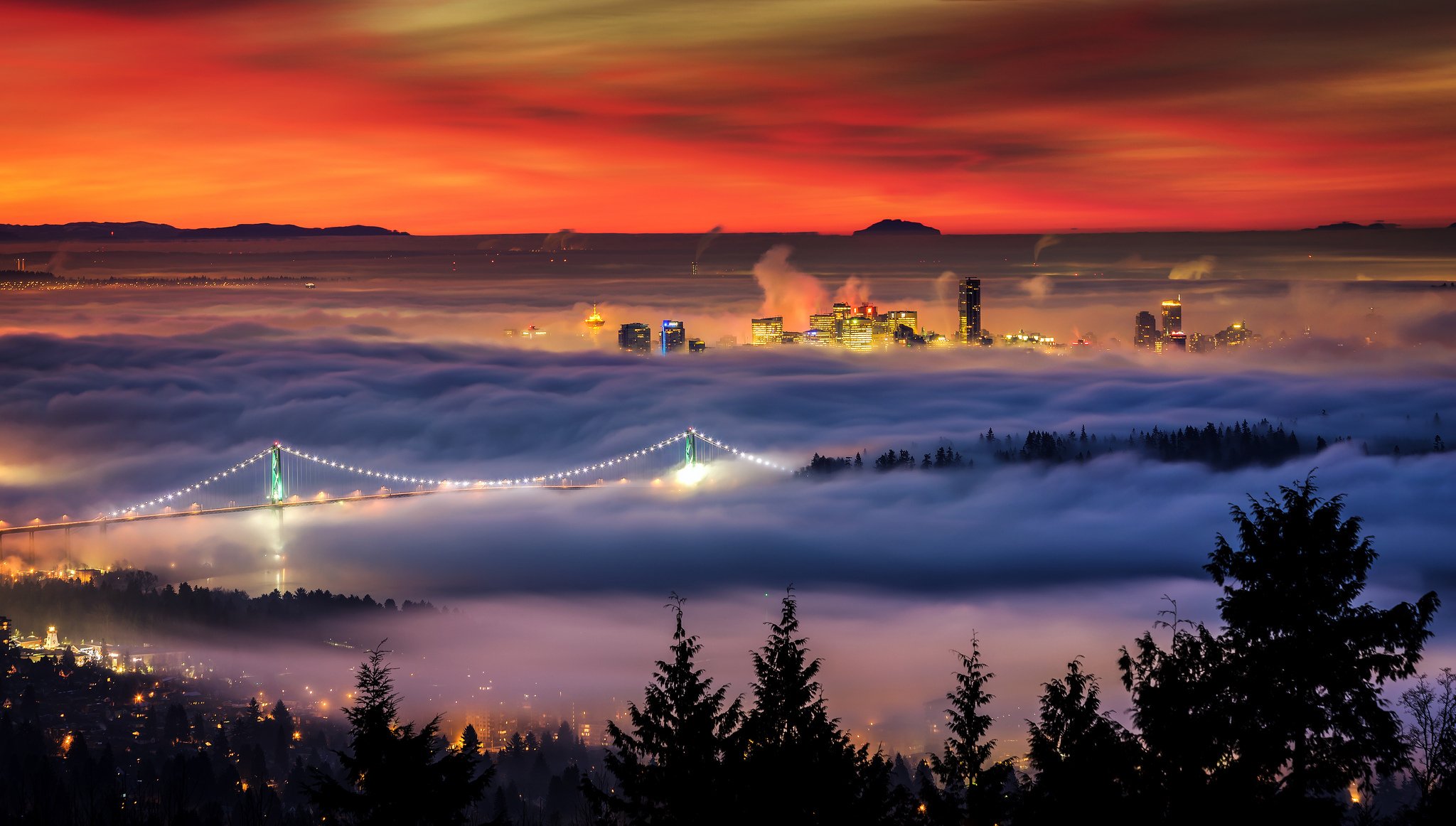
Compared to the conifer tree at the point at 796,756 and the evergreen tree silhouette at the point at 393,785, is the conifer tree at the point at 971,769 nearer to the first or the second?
the conifer tree at the point at 796,756

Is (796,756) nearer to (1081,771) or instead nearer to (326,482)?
(1081,771)

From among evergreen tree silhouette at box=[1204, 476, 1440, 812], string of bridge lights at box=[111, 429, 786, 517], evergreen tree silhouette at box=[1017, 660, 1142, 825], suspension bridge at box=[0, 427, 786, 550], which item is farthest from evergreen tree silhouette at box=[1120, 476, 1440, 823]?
string of bridge lights at box=[111, 429, 786, 517]

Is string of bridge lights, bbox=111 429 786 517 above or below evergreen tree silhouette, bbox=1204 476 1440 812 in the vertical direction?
below

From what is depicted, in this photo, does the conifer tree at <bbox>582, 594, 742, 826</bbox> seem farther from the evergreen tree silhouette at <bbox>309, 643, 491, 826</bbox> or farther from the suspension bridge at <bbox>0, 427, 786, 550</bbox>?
the suspension bridge at <bbox>0, 427, 786, 550</bbox>

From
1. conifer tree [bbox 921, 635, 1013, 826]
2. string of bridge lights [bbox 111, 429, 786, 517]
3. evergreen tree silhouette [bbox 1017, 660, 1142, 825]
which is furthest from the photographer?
string of bridge lights [bbox 111, 429, 786, 517]

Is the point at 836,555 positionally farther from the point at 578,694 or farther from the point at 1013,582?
the point at 578,694
